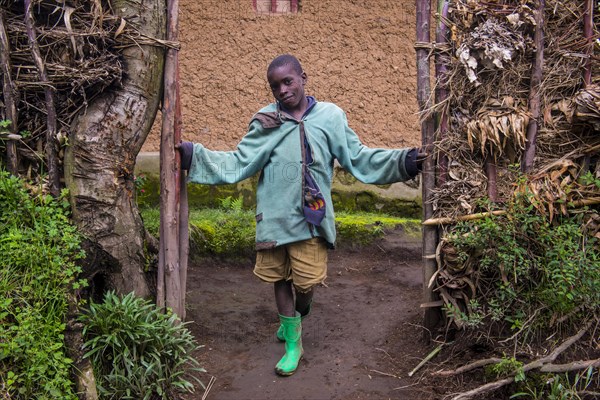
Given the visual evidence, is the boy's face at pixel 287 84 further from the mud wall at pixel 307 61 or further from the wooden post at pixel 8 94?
the mud wall at pixel 307 61

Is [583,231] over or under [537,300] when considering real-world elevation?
over

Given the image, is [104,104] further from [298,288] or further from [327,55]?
[327,55]

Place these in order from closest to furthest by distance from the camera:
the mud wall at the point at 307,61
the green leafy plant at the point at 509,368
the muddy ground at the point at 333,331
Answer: the green leafy plant at the point at 509,368
the muddy ground at the point at 333,331
the mud wall at the point at 307,61

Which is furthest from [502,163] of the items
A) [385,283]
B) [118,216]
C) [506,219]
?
[118,216]

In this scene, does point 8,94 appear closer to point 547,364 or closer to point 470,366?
point 470,366

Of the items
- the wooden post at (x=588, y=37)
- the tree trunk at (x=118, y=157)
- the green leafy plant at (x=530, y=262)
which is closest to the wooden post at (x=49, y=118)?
the tree trunk at (x=118, y=157)

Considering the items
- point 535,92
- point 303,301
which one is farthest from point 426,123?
point 303,301

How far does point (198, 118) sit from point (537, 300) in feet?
13.8

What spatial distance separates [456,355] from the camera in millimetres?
3594

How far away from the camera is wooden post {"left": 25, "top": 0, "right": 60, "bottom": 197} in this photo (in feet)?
11.1

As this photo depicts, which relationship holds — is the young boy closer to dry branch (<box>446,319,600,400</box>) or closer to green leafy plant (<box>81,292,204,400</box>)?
green leafy plant (<box>81,292,204,400</box>)

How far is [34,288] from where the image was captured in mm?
3162

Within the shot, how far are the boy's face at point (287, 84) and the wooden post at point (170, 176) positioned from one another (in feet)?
1.99

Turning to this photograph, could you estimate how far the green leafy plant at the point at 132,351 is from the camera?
319 centimetres
